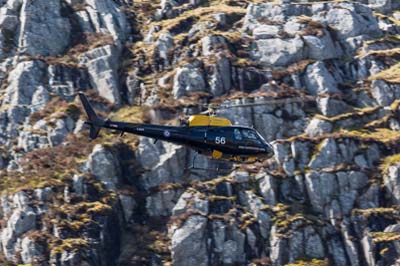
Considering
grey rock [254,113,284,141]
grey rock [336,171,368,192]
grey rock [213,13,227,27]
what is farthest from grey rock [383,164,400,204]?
grey rock [213,13,227,27]

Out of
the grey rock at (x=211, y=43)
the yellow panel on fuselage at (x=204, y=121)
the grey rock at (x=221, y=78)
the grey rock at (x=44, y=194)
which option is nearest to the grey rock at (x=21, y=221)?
the grey rock at (x=44, y=194)

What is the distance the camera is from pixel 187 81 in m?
88.0

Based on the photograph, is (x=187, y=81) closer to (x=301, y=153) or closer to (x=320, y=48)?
(x=301, y=153)

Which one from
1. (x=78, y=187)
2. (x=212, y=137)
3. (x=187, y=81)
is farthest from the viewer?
(x=187, y=81)

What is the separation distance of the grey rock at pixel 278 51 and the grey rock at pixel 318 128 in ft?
35.1

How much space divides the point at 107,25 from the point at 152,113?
962 inches

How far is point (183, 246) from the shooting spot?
74.2m

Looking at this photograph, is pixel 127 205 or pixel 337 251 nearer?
pixel 337 251

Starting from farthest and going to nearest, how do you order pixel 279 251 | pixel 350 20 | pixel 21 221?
pixel 350 20 → pixel 279 251 → pixel 21 221

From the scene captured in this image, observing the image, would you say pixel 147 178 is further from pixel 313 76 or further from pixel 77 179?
pixel 313 76

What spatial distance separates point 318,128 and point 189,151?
13883 millimetres

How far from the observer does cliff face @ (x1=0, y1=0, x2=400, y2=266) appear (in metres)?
74.7

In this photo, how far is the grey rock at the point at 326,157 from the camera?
80188 millimetres

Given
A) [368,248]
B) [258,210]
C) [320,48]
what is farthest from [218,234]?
[320,48]
